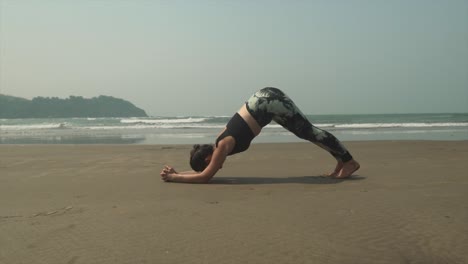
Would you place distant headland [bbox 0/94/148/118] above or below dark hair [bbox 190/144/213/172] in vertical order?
below

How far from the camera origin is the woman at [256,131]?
4.55 metres

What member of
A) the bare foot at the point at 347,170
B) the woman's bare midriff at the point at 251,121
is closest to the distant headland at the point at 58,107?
the woman's bare midriff at the point at 251,121

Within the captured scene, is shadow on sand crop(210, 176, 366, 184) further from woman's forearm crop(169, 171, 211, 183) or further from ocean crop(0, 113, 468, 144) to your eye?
ocean crop(0, 113, 468, 144)

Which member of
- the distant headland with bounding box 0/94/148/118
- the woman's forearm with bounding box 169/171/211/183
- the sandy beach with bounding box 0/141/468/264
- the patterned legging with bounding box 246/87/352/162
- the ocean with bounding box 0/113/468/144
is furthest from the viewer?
the distant headland with bounding box 0/94/148/118

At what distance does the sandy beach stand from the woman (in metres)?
0.22

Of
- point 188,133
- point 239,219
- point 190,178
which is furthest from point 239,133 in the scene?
point 188,133

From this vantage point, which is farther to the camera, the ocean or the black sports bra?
the ocean

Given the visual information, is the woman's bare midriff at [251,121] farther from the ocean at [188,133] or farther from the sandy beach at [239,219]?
the ocean at [188,133]

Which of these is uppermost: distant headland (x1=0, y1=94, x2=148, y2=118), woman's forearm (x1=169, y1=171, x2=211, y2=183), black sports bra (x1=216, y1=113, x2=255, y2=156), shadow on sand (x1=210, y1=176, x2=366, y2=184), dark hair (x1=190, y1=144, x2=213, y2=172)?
black sports bra (x1=216, y1=113, x2=255, y2=156)

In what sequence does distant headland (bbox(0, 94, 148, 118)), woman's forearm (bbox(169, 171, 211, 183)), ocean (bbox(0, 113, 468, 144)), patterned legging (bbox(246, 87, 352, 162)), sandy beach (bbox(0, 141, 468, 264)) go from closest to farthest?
sandy beach (bbox(0, 141, 468, 264)), woman's forearm (bbox(169, 171, 211, 183)), patterned legging (bbox(246, 87, 352, 162)), ocean (bbox(0, 113, 468, 144)), distant headland (bbox(0, 94, 148, 118))

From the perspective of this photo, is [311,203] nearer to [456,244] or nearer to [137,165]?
[456,244]

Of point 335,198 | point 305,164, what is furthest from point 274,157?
point 335,198

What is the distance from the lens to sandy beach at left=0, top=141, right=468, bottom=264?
2.16m

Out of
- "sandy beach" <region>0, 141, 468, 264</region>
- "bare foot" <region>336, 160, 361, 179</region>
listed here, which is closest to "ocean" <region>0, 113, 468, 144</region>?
"bare foot" <region>336, 160, 361, 179</region>
